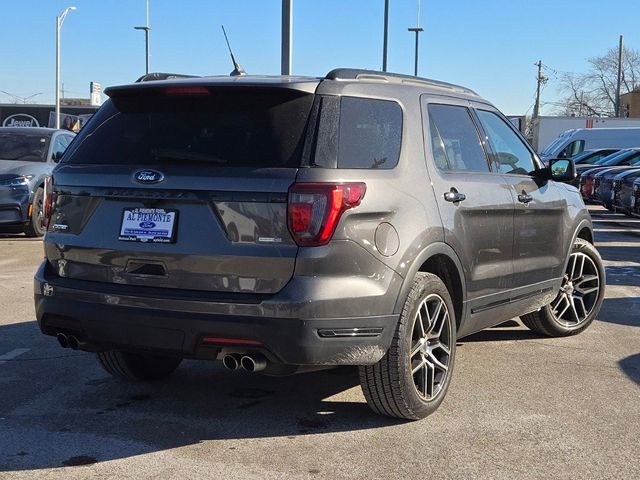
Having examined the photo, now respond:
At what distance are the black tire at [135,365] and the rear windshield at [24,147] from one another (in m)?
8.89

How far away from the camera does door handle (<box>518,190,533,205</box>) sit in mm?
5695

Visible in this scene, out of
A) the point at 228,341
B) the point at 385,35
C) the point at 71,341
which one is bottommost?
the point at 71,341

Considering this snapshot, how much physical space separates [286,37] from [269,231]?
10.7 meters

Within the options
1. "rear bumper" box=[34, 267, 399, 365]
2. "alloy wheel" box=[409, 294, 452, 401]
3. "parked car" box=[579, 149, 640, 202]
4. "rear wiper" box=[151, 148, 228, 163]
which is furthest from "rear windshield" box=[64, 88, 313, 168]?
"parked car" box=[579, 149, 640, 202]

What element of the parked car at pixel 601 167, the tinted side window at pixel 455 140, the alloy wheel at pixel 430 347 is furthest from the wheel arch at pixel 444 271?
the parked car at pixel 601 167

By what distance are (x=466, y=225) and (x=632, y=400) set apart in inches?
57.9

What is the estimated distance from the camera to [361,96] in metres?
4.38

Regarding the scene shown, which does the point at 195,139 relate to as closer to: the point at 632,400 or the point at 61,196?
the point at 61,196

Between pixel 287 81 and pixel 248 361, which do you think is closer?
pixel 248 361

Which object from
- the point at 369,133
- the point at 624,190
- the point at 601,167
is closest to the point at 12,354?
the point at 369,133

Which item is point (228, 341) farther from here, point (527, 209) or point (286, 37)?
point (286, 37)

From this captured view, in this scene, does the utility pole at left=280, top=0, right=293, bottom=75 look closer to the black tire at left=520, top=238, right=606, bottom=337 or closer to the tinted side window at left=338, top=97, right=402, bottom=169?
the black tire at left=520, top=238, right=606, bottom=337

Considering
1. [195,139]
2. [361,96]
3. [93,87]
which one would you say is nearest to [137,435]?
[195,139]

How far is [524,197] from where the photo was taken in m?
5.75
